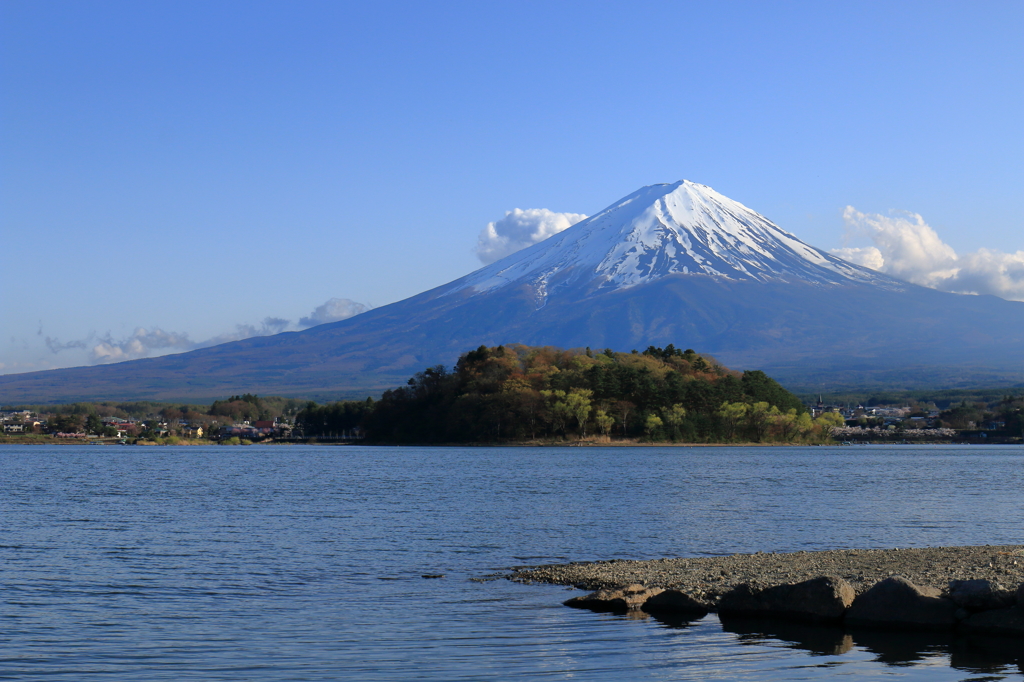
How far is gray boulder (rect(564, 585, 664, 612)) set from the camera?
15.4 metres

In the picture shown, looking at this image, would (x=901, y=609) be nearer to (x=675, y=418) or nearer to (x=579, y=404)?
(x=579, y=404)

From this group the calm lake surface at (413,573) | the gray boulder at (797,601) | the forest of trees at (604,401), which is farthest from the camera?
the forest of trees at (604,401)

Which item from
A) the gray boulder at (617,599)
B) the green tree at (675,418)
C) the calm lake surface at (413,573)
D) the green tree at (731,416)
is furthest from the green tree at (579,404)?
the gray boulder at (617,599)

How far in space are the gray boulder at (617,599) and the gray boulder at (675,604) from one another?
201 millimetres

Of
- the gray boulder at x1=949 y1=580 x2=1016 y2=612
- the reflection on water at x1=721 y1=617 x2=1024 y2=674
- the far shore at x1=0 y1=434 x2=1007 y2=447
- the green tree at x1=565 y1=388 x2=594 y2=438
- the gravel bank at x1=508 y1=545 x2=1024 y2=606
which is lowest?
the far shore at x1=0 y1=434 x2=1007 y2=447

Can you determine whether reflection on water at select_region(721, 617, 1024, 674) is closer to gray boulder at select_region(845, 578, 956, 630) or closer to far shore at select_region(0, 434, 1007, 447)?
gray boulder at select_region(845, 578, 956, 630)

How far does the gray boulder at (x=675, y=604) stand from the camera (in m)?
15.1

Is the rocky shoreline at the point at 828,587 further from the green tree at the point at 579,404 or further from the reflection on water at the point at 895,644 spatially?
the green tree at the point at 579,404

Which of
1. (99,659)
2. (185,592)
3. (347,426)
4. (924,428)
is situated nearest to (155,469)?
(185,592)

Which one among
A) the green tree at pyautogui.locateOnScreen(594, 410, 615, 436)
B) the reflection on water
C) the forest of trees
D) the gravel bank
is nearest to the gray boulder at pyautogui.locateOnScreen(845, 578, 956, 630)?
the reflection on water

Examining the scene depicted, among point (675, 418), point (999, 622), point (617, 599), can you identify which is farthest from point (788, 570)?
point (675, 418)

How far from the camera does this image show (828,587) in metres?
14.6

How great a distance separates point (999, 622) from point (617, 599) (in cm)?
521

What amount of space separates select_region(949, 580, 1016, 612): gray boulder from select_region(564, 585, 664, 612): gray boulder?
416cm
